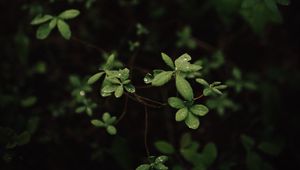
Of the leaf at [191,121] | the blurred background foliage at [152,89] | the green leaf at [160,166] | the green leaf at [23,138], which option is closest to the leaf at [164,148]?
the blurred background foliage at [152,89]

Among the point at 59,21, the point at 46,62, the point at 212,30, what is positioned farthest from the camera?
the point at 212,30

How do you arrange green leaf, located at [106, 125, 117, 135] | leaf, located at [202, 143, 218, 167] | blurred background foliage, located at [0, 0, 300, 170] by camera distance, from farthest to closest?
blurred background foliage, located at [0, 0, 300, 170] < leaf, located at [202, 143, 218, 167] < green leaf, located at [106, 125, 117, 135]

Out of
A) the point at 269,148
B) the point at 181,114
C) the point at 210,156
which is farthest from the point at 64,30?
the point at 269,148

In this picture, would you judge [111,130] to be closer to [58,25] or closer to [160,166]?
[160,166]

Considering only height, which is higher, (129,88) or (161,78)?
(161,78)

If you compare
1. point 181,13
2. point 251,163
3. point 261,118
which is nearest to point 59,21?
point 181,13

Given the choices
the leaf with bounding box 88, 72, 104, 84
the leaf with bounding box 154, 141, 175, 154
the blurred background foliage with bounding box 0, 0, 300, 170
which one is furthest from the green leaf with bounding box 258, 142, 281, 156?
the leaf with bounding box 88, 72, 104, 84

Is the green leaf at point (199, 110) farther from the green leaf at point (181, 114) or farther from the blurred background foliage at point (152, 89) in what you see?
the blurred background foliage at point (152, 89)

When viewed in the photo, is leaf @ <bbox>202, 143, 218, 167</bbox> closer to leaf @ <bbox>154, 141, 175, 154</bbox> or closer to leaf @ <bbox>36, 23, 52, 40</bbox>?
leaf @ <bbox>154, 141, 175, 154</bbox>

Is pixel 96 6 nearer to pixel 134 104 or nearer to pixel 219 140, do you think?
pixel 134 104
